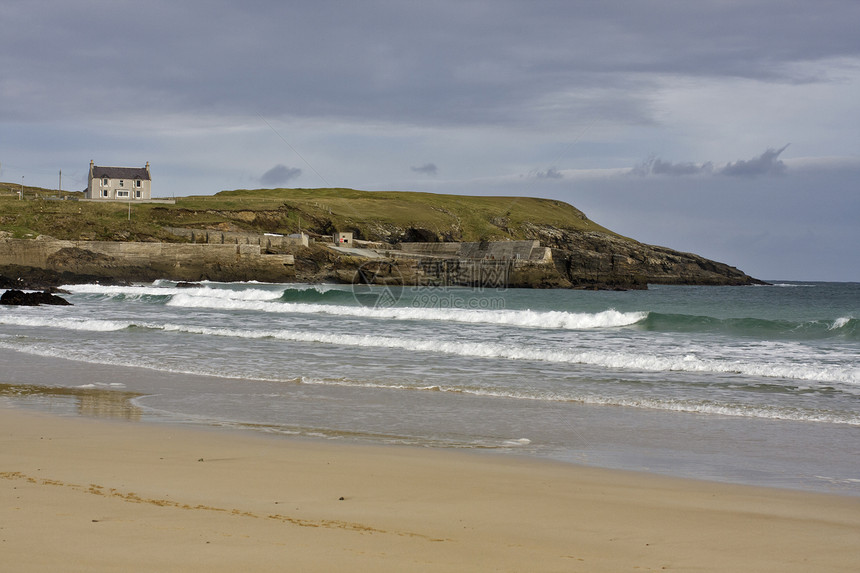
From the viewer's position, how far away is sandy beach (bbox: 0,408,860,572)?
13.0 ft

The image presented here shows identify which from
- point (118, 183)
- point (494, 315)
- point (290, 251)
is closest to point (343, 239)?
point (290, 251)

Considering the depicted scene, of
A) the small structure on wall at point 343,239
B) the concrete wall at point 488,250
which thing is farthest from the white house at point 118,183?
the concrete wall at point 488,250

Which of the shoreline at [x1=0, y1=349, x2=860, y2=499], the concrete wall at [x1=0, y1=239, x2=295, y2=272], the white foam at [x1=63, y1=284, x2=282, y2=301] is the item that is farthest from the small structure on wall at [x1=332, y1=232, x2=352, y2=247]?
the shoreline at [x1=0, y1=349, x2=860, y2=499]

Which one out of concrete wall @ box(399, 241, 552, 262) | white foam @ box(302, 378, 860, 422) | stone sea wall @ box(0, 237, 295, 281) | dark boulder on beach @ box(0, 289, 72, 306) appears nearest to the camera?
white foam @ box(302, 378, 860, 422)

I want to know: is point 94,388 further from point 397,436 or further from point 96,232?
point 96,232

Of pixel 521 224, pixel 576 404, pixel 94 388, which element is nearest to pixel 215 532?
pixel 576 404

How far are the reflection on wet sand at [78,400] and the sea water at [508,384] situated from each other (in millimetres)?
87

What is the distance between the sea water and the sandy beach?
969 millimetres

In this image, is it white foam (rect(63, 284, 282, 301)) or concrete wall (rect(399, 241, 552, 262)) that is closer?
white foam (rect(63, 284, 282, 301))

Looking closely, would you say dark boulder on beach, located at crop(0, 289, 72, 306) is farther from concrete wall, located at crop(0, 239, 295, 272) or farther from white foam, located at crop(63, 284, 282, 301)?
concrete wall, located at crop(0, 239, 295, 272)

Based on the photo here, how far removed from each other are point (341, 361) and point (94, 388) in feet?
16.6

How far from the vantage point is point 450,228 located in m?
105

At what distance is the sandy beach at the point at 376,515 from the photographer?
3.96 meters

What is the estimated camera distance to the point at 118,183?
8588cm
